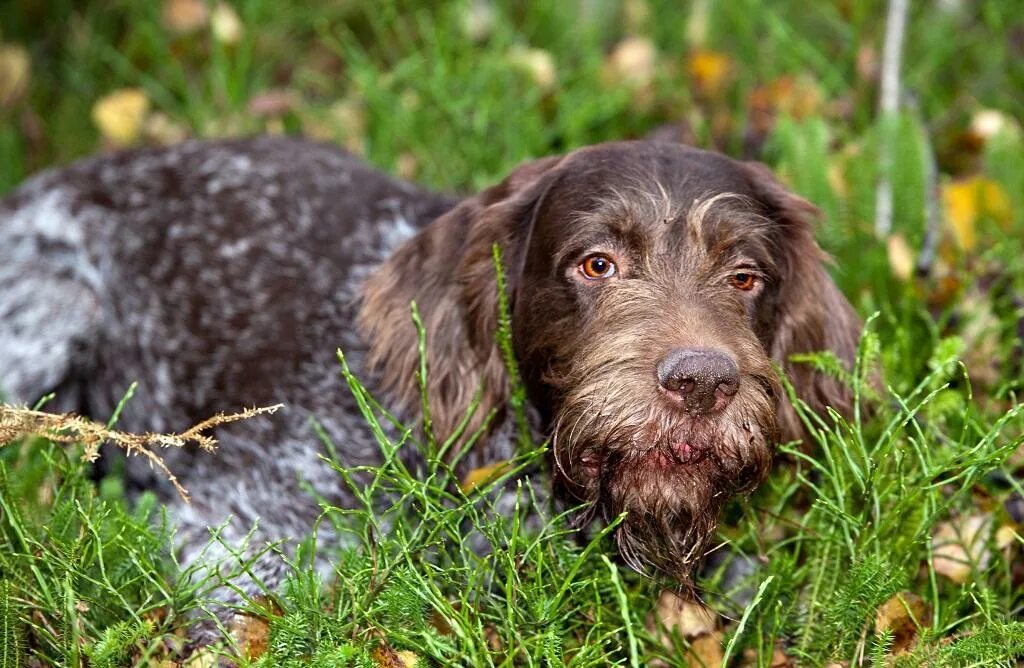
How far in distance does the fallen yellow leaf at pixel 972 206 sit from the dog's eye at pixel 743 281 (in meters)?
2.01

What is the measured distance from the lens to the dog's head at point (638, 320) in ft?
9.27

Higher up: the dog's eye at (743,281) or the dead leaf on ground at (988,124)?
the dog's eye at (743,281)

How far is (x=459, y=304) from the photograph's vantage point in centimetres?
358

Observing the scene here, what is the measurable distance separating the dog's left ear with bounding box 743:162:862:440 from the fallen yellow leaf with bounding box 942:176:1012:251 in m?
1.57

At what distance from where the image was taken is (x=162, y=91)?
20.6 feet

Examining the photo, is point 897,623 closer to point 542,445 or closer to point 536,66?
point 542,445

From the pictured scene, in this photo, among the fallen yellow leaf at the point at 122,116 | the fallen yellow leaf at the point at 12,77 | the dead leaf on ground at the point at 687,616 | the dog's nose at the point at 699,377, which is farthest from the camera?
the fallen yellow leaf at the point at 12,77

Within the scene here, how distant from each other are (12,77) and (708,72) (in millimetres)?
3554

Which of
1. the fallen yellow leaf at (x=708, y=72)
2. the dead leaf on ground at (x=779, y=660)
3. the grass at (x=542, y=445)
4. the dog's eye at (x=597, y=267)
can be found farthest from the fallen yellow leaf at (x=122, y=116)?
the dead leaf on ground at (x=779, y=660)

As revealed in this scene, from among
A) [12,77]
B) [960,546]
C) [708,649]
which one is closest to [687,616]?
[708,649]

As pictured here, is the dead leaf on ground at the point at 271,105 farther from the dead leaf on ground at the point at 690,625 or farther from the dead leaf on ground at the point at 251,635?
the dead leaf on ground at the point at 690,625

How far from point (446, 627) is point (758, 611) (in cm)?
78

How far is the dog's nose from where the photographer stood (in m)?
2.71

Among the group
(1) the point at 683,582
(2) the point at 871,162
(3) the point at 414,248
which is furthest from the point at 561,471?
(2) the point at 871,162
